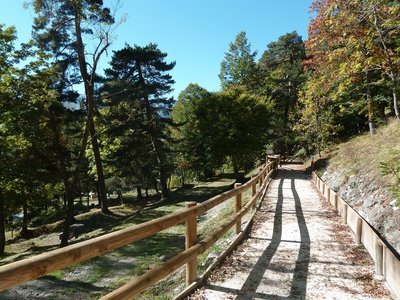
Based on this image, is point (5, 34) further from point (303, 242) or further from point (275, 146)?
point (275, 146)

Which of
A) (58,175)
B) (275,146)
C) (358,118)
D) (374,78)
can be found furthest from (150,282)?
(275,146)

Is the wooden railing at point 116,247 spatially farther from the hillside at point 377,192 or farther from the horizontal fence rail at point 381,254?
the hillside at point 377,192

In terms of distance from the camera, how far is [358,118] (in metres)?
29.2

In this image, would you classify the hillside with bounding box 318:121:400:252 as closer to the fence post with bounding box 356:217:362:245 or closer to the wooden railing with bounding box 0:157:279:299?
the fence post with bounding box 356:217:362:245

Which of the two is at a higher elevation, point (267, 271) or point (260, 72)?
point (260, 72)

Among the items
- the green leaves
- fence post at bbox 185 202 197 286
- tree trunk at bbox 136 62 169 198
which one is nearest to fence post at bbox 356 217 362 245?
fence post at bbox 185 202 197 286

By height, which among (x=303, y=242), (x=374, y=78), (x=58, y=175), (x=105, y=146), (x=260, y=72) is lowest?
(x=303, y=242)

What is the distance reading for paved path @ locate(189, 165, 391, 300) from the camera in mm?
4418

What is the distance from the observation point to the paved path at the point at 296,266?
14.5ft

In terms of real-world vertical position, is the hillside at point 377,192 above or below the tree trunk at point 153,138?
below

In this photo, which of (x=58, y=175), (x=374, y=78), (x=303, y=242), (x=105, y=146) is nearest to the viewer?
(x=303, y=242)

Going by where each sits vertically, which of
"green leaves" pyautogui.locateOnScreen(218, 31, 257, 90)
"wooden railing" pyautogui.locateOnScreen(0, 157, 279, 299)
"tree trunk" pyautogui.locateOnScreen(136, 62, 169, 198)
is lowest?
"wooden railing" pyautogui.locateOnScreen(0, 157, 279, 299)

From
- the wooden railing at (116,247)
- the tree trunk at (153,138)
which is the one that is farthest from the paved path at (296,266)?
the tree trunk at (153,138)

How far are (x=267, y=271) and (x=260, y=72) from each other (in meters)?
44.9
